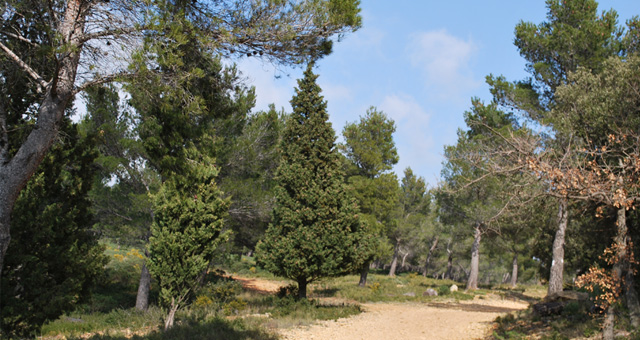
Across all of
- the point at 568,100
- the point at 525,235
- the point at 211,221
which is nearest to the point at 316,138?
the point at 211,221

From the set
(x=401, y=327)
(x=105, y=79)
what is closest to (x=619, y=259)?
(x=401, y=327)

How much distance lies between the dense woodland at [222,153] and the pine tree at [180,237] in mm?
37

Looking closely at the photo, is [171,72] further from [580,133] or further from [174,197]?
[580,133]

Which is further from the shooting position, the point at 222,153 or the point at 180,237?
the point at 222,153

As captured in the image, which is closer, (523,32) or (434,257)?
(523,32)

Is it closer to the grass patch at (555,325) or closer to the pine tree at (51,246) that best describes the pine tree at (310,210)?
the grass patch at (555,325)

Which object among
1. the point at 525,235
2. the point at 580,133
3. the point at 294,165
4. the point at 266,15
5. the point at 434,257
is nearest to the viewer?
the point at 266,15

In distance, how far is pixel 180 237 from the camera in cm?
941

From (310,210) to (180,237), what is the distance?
17.6 feet

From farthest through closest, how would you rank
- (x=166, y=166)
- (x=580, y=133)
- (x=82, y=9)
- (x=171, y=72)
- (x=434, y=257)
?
(x=434, y=257)
(x=580, y=133)
(x=166, y=166)
(x=171, y=72)
(x=82, y=9)

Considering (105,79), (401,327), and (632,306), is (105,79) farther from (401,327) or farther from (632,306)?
(632,306)

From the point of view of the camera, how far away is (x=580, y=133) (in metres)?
9.12

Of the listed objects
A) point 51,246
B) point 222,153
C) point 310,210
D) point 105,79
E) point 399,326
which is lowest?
point 399,326

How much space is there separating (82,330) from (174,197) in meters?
4.44
